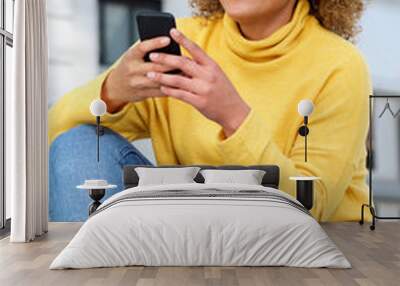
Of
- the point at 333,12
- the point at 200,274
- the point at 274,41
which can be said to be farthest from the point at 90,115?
the point at 200,274

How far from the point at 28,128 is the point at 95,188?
93 cm

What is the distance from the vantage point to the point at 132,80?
6570 mm

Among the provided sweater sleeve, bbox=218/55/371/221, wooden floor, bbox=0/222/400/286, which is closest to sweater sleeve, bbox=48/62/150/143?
sweater sleeve, bbox=218/55/371/221

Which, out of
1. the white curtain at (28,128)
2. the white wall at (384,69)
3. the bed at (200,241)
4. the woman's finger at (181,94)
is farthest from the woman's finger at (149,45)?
the bed at (200,241)

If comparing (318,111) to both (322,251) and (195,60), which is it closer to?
(195,60)

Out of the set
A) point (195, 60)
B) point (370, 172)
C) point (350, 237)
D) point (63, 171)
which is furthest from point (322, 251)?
point (63, 171)

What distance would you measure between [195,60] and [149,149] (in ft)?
3.49

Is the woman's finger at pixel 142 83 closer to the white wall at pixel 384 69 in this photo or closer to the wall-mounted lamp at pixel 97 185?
the wall-mounted lamp at pixel 97 185

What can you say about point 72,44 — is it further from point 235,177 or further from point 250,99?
point 235,177

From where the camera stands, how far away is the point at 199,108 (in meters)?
6.44

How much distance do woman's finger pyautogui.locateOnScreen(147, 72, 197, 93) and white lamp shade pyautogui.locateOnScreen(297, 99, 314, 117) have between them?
1095 mm

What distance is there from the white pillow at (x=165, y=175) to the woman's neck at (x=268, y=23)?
4.98 feet

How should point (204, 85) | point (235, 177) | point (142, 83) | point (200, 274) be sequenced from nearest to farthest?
point (200, 274) → point (235, 177) → point (204, 85) → point (142, 83)

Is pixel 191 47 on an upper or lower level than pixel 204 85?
upper
